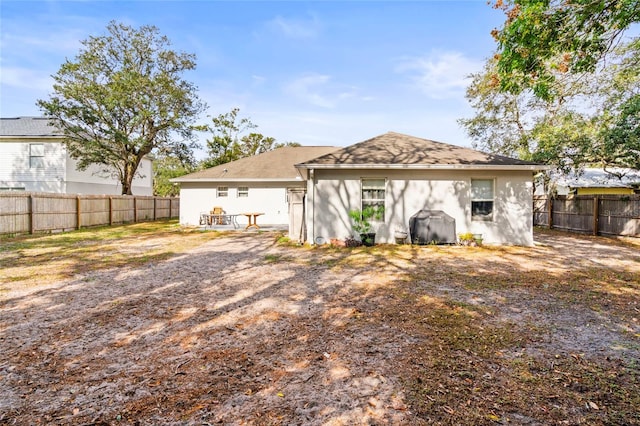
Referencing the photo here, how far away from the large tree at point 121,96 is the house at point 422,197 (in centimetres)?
1436

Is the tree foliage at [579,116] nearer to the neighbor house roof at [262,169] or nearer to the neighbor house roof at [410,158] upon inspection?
the neighbor house roof at [410,158]

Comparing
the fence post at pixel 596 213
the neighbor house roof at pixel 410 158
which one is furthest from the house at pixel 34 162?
the fence post at pixel 596 213

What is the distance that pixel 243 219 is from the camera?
17938 millimetres

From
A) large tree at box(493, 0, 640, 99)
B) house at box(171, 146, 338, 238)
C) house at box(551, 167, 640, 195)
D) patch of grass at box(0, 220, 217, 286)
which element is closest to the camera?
large tree at box(493, 0, 640, 99)

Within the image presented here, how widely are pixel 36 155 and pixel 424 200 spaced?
23349mm

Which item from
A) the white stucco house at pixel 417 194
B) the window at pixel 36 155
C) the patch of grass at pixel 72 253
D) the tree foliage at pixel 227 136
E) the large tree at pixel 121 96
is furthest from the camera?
the tree foliage at pixel 227 136

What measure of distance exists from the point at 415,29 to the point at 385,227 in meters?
7.18

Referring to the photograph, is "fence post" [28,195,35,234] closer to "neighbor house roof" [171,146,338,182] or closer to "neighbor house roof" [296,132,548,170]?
"neighbor house roof" [171,146,338,182]

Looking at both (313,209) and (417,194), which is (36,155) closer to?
(313,209)

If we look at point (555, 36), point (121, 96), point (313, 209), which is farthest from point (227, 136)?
point (555, 36)

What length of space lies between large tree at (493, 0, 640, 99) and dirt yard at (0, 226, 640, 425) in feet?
14.2

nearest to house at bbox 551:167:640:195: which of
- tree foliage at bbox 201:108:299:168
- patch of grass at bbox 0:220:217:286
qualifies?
patch of grass at bbox 0:220:217:286

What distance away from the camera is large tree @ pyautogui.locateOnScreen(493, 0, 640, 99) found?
5820 mm

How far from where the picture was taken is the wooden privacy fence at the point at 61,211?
38.7ft
